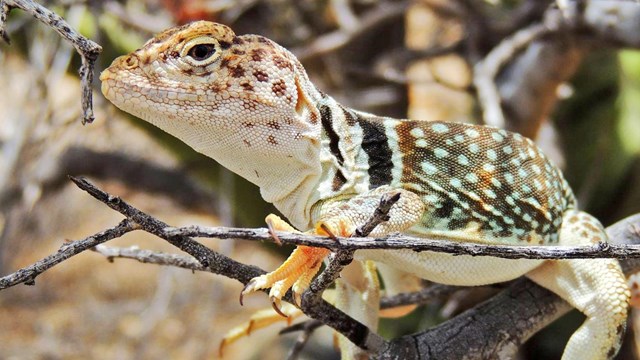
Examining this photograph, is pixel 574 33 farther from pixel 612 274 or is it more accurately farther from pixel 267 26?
pixel 267 26

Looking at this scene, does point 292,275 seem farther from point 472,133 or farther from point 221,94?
point 472,133

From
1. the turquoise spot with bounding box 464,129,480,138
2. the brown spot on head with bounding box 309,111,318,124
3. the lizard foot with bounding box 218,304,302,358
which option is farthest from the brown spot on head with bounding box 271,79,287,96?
the lizard foot with bounding box 218,304,302,358

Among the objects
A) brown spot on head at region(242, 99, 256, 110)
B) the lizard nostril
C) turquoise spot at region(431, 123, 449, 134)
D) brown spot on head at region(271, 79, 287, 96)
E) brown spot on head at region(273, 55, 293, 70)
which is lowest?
turquoise spot at region(431, 123, 449, 134)

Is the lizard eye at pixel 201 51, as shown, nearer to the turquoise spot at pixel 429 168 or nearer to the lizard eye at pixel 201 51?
the lizard eye at pixel 201 51

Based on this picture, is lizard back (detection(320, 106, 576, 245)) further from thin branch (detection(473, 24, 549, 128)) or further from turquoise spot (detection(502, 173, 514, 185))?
thin branch (detection(473, 24, 549, 128))

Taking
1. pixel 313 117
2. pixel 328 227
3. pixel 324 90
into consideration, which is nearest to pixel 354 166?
pixel 313 117

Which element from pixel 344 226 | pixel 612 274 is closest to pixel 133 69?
pixel 344 226
